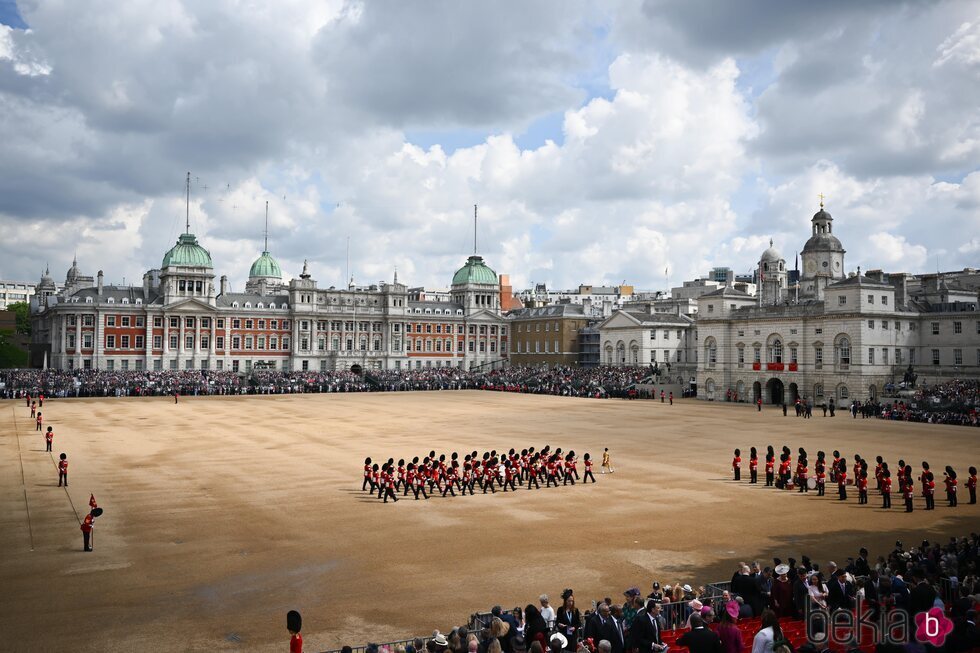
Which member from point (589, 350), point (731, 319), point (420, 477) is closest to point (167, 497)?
point (420, 477)

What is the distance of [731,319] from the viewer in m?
76.4

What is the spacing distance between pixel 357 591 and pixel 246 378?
7762cm

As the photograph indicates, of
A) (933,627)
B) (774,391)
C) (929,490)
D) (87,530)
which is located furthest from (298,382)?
(933,627)

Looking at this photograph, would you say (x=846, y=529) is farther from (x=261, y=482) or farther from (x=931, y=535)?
(x=261, y=482)

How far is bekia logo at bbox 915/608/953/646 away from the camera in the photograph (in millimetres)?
10633

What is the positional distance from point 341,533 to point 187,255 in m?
87.4

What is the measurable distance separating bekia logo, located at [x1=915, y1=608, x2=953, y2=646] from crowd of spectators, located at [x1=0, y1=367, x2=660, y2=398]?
69.3m

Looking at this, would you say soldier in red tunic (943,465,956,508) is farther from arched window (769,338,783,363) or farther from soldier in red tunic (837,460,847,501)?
arched window (769,338,783,363)

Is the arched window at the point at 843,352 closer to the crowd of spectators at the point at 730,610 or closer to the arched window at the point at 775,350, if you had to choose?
the arched window at the point at 775,350

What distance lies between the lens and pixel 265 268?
138 m

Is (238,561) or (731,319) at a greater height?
(731,319)

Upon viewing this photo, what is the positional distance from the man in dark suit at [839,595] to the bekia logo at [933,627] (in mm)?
1924

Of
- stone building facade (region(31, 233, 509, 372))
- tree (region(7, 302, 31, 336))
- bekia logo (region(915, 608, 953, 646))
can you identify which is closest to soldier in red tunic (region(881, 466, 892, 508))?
bekia logo (region(915, 608, 953, 646))

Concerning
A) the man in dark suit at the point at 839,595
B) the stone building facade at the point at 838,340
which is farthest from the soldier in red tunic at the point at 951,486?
the stone building facade at the point at 838,340
